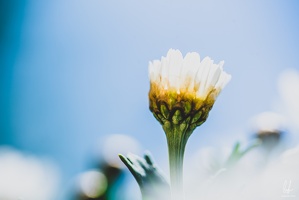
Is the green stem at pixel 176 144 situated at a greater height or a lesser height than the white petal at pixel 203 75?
lesser

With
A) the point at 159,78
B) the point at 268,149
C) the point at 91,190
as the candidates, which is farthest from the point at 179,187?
the point at 91,190

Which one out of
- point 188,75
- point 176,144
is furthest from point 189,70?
point 176,144

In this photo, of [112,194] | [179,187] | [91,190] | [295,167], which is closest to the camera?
[179,187]

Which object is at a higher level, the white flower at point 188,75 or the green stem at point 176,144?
the white flower at point 188,75

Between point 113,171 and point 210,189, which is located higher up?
point 113,171

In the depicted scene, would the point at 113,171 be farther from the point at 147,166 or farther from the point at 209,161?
the point at 147,166

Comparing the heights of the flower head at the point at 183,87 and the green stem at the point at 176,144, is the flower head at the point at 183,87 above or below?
above

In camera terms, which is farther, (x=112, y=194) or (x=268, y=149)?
(x=112, y=194)

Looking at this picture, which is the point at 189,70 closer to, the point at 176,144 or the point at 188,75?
the point at 188,75
